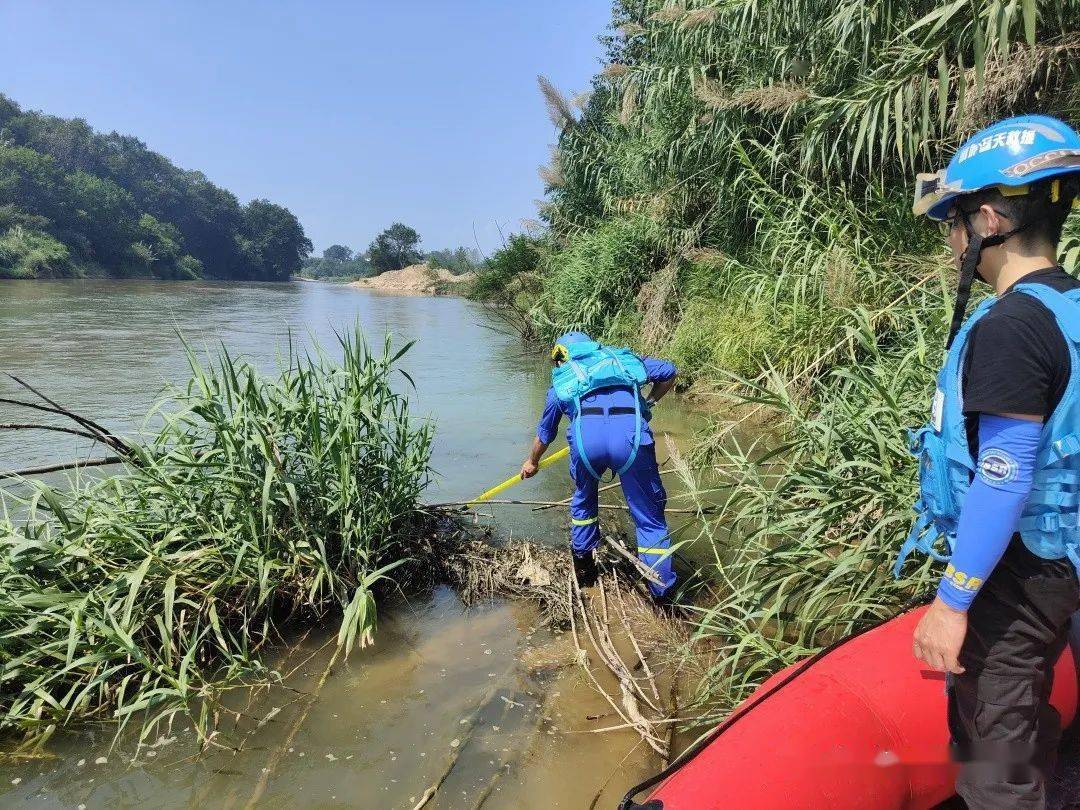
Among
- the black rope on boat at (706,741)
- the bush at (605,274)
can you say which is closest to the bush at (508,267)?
the bush at (605,274)

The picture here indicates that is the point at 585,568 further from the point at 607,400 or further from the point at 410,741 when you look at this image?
the point at 410,741

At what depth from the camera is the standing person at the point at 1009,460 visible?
125 cm

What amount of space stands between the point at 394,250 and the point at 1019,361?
256ft

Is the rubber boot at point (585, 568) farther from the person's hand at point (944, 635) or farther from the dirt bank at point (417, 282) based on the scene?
the dirt bank at point (417, 282)

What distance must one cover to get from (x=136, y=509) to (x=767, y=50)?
7.57 meters

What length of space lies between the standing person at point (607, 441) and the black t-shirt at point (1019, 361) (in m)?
2.23

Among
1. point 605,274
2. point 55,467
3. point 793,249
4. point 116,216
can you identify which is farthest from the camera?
point 116,216

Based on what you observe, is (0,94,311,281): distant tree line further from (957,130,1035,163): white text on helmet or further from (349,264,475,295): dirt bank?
(957,130,1035,163): white text on helmet

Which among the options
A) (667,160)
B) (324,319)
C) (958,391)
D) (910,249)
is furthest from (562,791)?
(324,319)

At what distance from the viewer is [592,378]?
3.54 m

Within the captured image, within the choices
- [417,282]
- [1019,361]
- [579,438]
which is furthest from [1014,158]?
[417,282]

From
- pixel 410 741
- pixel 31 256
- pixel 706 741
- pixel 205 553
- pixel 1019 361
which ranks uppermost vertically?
pixel 31 256

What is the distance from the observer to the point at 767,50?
735cm

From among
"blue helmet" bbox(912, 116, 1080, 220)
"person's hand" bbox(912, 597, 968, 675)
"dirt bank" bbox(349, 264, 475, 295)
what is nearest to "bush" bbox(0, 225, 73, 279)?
"dirt bank" bbox(349, 264, 475, 295)
